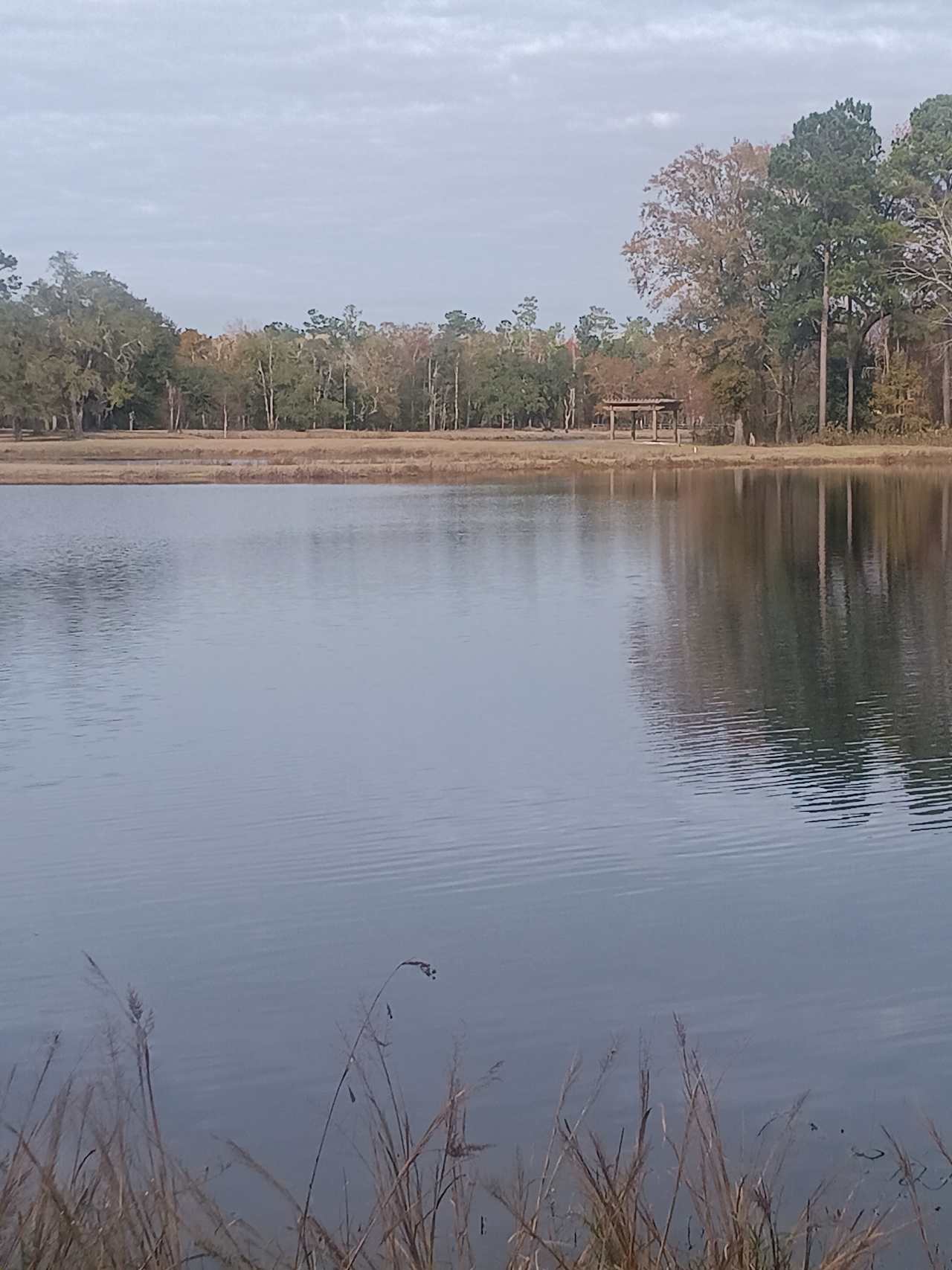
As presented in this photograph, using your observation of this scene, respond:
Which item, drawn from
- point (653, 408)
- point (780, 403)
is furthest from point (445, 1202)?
point (653, 408)

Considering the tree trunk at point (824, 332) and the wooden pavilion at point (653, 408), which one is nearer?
the tree trunk at point (824, 332)

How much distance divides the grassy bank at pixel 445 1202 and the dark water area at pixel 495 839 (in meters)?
0.24

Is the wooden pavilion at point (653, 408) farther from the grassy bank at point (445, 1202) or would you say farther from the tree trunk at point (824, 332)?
the grassy bank at point (445, 1202)

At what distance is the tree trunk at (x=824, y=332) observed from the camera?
58844 mm

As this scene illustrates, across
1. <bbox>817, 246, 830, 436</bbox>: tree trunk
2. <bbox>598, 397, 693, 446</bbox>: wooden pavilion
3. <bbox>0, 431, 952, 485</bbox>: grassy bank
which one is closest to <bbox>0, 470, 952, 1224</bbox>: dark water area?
<bbox>0, 431, 952, 485</bbox>: grassy bank

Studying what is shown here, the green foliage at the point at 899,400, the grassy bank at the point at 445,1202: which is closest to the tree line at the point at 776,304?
the green foliage at the point at 899,400

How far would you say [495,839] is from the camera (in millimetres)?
9422

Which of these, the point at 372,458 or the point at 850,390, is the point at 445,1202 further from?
the point at 372,458

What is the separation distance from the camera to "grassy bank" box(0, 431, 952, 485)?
55781mm

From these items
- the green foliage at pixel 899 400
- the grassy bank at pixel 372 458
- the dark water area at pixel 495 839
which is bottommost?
the dark water area at pixel 495 839

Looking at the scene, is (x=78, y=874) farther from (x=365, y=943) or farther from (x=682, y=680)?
(x=682, y=680)

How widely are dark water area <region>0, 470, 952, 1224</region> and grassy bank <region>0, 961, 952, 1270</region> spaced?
240 mm

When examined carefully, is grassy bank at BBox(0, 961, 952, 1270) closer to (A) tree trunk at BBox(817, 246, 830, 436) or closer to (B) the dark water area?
(B) the dark water area

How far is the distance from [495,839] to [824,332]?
53161mm
